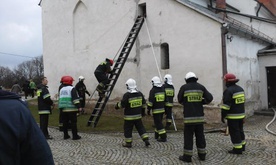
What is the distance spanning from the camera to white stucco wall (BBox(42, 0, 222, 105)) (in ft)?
37.5

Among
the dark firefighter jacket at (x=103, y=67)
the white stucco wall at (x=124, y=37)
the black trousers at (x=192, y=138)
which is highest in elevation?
the white stucco wall at (x=124, y=37)

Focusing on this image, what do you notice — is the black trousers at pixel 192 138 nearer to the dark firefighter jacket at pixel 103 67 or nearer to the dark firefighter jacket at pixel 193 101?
the dark firefighter jacket at pixel 193 101

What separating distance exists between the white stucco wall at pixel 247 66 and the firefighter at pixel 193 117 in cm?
560

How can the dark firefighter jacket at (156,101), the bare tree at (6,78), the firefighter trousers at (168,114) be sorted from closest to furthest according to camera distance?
the dark firefighter jacket at (156,101) < the firefighter trousers at (168,114) < the bare tree at (6,78)

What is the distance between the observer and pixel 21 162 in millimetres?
1810

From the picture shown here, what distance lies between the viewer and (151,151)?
23.3 feet

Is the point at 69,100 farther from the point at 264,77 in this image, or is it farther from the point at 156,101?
the point at 264,77

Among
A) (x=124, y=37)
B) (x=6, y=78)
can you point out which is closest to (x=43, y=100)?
(x=124, y=37)

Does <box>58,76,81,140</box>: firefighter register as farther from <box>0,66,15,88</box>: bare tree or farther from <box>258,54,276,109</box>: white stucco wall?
<box>258,54,276,109</box>: white stucco wall

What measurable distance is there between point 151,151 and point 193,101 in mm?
1807

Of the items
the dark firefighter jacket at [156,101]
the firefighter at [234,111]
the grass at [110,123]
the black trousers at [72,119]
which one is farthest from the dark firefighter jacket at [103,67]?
the firefighter at [234,111]

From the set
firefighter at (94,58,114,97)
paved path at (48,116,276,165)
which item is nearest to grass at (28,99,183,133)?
paved path at (48,116,276,165)

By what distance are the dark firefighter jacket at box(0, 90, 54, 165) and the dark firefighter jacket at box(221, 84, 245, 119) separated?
18.3 ft

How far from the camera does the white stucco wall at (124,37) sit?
1142 centimetres
